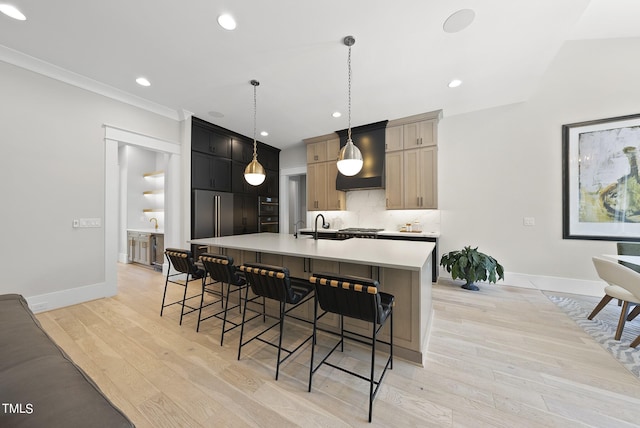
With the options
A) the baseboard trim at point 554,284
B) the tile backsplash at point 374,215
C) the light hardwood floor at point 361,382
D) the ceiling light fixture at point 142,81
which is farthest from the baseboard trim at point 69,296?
the baseboard trim at point 554,284

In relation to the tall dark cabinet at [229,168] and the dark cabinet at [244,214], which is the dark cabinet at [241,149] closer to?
the tall dark cabinet at [229,168]

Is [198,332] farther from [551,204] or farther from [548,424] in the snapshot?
[551,204]

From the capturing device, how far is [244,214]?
5270mm

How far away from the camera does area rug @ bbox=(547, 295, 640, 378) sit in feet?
6.34

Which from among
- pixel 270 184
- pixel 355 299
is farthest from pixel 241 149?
pixel 355 299

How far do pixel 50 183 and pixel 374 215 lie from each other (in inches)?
200

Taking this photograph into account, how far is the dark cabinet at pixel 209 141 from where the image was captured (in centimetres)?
429

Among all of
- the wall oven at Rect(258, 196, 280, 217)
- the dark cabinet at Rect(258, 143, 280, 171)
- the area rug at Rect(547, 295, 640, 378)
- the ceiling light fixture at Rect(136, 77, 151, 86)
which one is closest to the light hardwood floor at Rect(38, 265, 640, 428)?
the area rug at Rect(547, 295, 640, 378)

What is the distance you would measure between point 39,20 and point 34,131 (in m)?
1.34

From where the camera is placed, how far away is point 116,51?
2.54 meters

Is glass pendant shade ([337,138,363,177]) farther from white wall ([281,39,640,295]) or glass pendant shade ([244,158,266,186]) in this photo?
white wall ([281,39,640,295])

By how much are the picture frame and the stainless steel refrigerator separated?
5853 millimetres

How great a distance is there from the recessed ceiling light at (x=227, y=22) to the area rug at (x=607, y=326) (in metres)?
4.43

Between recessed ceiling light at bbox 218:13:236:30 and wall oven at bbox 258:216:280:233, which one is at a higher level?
recessed ceiling light at bbox 218:13:236:30
